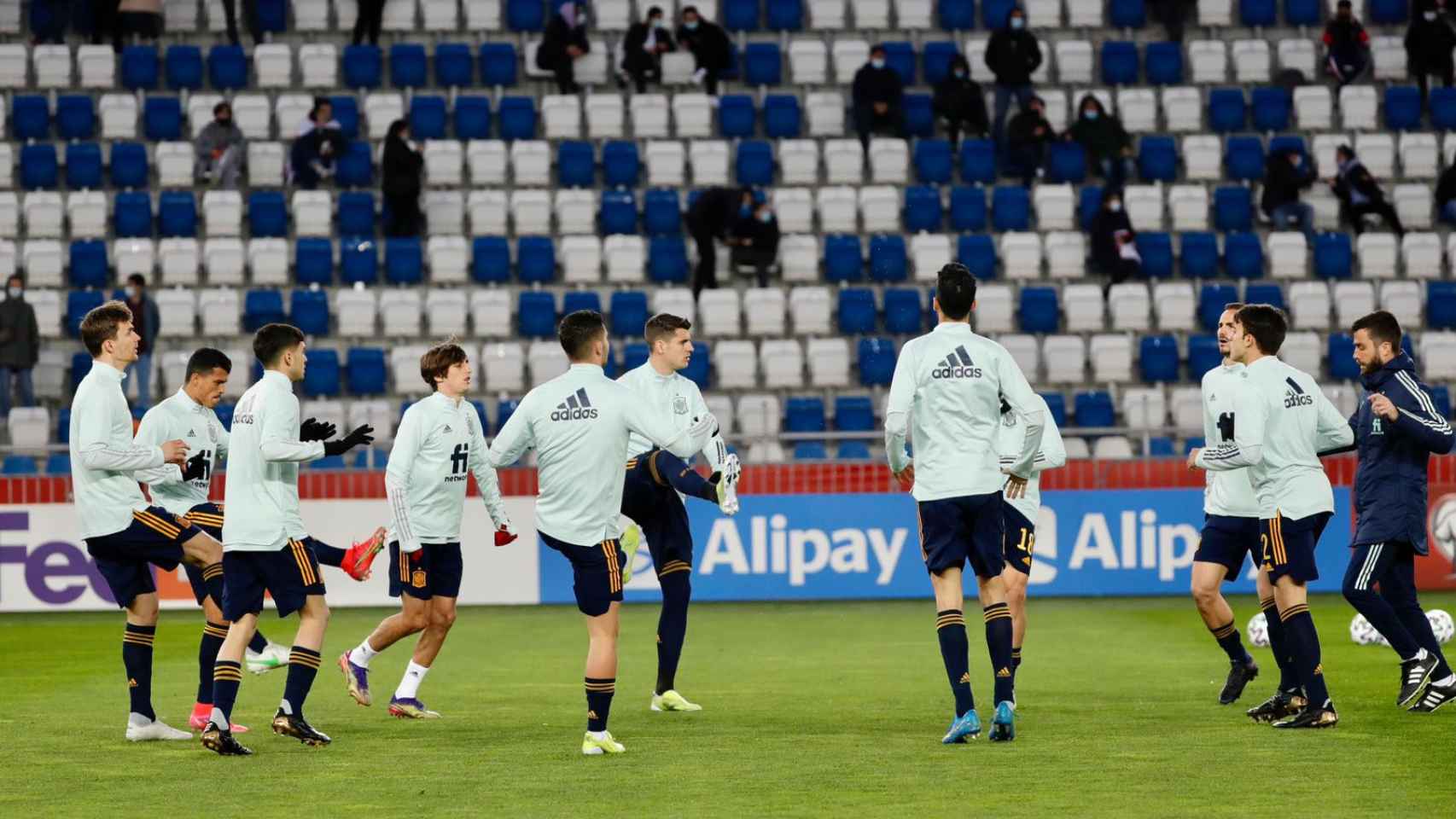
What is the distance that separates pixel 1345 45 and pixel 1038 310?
690 centimetres

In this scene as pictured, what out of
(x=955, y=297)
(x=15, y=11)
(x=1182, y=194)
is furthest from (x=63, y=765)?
(x=15, y=11)

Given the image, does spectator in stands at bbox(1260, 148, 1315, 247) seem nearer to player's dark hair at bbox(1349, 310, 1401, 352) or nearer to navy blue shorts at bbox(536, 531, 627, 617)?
player's dark hair at bbox(1349, 310, 1401, 352)

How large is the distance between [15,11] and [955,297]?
22.3 m

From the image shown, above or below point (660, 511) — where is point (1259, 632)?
below

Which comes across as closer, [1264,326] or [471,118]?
[1264,326]

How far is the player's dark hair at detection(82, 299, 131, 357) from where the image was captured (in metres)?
10.2

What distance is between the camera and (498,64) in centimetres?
2734

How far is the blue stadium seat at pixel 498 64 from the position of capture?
2730cm

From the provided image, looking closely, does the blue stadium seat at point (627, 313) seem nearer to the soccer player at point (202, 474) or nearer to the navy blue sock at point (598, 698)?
the soccer player at point (202, 474)

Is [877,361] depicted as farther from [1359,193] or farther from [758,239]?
[1359,193]

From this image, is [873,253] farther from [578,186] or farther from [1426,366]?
[1426,366]

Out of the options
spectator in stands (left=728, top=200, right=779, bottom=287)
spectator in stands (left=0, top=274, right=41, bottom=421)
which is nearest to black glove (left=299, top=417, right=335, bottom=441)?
spectator in stands (left=0, top=274, right=41, bottom=421)

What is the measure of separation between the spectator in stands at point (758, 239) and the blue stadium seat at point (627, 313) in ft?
5.34

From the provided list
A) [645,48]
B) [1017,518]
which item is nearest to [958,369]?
[1017,518]
